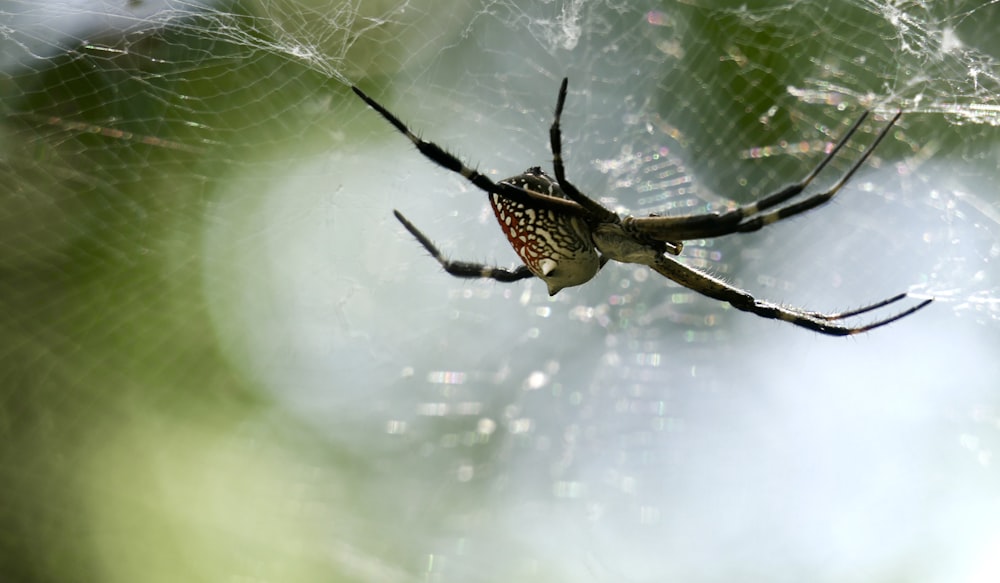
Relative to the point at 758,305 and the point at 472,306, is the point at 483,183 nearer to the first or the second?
Answer: the point at 758,305

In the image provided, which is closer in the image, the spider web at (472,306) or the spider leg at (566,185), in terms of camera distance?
the spider leg at (566,185)

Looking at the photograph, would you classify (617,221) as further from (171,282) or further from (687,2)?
(171,282)

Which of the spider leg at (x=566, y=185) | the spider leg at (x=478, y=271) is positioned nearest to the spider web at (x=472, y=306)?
the spider leg at (x=566, y=185)

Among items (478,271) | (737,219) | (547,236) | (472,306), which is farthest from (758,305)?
(472,306)

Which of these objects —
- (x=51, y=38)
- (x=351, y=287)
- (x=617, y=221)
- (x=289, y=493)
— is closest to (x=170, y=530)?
(x=289, y=493)

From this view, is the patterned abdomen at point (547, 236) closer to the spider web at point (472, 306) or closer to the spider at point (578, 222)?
the spider at point (578, 222)
